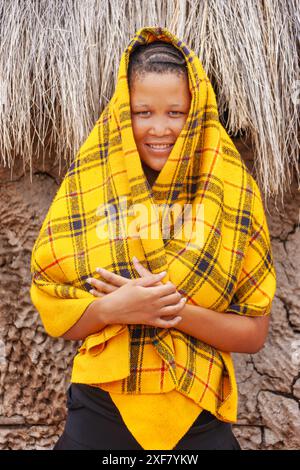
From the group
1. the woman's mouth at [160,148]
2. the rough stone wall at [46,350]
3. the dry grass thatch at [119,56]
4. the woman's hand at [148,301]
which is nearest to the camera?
the woman's hand at [148,301]

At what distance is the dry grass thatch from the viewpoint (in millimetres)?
1910

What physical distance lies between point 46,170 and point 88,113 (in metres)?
0.30

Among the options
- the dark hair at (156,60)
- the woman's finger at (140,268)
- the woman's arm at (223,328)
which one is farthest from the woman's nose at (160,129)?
the woman's arm at (223,328)

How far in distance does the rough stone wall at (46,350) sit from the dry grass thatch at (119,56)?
17 centimetres

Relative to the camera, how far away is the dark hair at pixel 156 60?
4.89ft

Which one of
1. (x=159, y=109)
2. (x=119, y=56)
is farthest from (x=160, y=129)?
(x=119, y=56)

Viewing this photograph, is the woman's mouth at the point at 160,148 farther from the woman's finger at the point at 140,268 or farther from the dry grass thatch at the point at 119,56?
the dry grass thatch at the point at 119,56

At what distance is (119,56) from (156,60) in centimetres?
48

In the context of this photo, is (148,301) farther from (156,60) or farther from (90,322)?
(156,60)

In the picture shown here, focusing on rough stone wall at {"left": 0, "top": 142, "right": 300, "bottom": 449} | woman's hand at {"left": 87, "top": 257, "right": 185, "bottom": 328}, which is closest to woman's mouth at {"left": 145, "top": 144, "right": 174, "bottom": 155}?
woman's hand at {"left": 87, "top": 257, "right": 185, "bottom": 328}

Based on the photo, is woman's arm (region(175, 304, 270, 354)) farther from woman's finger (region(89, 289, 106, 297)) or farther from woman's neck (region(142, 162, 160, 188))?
woman's neck (region(142, 162, 160, 188))

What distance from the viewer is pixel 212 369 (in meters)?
1.48
